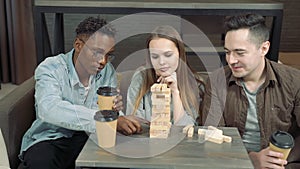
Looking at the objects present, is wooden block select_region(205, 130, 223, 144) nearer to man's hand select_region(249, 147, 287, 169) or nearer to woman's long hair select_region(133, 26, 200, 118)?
man's hand select_region(249, 147, 287, 169)

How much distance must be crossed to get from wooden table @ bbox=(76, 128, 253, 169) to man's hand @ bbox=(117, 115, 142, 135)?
125 millimetres

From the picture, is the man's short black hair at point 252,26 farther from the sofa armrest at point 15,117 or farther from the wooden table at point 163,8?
the sofa armrest at point 15,117

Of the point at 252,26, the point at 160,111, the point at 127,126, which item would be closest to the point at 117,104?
the point at 127,126

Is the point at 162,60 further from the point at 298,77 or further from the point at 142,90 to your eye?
the point at 298,77

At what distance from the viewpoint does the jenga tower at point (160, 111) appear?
53.2 inches

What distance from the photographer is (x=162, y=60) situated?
1.69 meters

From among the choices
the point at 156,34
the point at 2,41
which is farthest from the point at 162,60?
the point at 2,41

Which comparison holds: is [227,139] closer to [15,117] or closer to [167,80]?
[167,80]

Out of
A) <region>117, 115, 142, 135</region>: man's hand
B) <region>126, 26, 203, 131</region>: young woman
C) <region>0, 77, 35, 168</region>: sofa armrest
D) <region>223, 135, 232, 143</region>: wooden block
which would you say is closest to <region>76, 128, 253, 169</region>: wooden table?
<region>223, 135, 232, 143</region>: wooden block

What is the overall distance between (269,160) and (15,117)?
3.93ft

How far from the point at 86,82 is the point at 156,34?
1.42ft

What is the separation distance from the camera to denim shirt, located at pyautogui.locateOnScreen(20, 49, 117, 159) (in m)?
1.60

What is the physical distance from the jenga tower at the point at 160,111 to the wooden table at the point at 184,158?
0.09 metres

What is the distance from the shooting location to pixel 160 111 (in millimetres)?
1386
